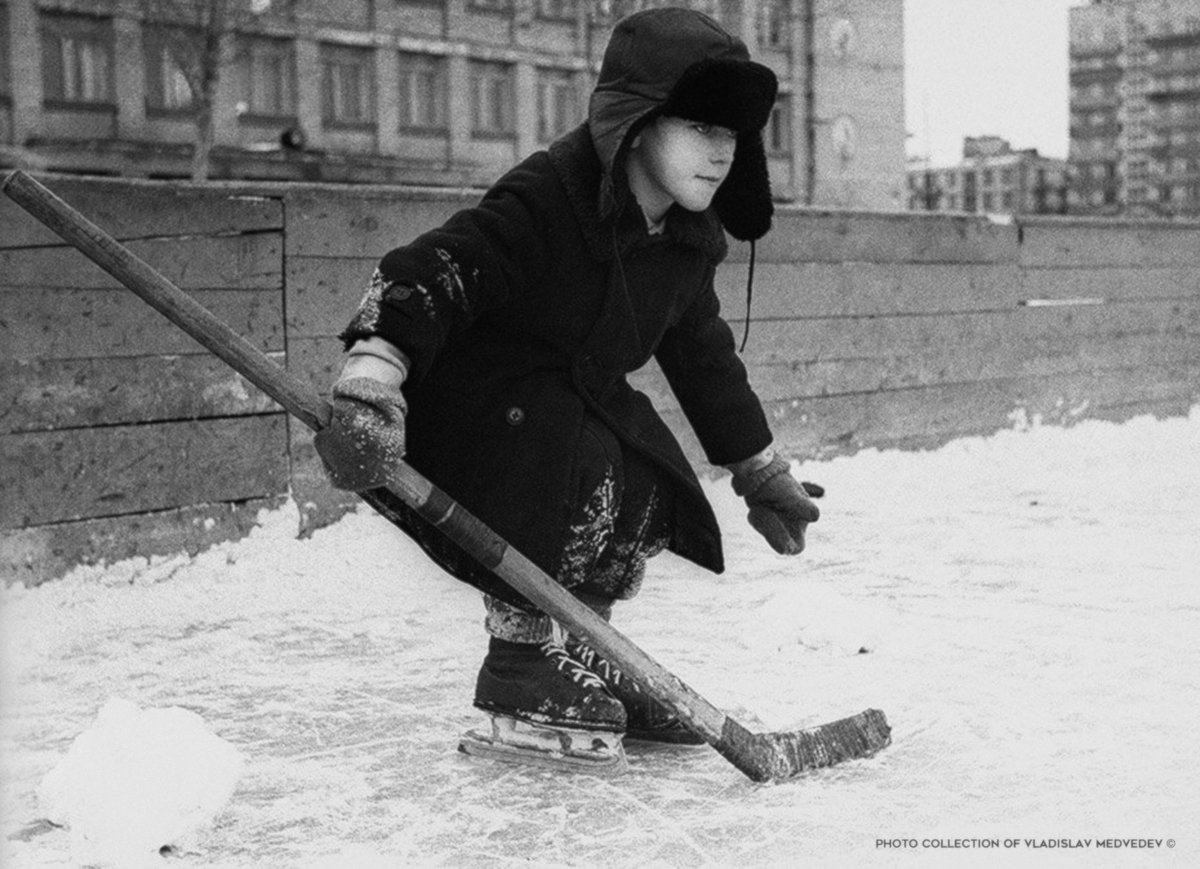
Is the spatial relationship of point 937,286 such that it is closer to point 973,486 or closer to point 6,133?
point 973,486

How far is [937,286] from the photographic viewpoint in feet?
24.1

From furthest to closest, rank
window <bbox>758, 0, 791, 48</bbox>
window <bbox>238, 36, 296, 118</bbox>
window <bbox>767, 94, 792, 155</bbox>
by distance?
window <bbox>767, 94, 792, 155</bbox>
window <bbox>758, 0, 791, 48</bbox>
window <bbox>238, 36, 296, 118</bbox>

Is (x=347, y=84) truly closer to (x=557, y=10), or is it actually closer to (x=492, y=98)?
(x=492, y=98)

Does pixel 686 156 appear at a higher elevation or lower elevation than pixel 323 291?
higher

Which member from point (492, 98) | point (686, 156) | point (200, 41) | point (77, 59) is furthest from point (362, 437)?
point (492, 98)

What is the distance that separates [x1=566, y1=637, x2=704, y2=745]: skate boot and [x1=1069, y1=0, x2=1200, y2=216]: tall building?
2286 inches

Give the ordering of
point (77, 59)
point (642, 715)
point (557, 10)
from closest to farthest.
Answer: point (642, 715) < point (77, 59) < point (557, 10)

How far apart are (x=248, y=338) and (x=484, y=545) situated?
2.45 m

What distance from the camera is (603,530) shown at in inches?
113

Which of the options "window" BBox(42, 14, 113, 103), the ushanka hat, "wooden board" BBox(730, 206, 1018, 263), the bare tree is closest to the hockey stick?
the ushanka hat

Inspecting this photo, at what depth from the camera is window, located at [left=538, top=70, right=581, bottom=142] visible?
29578 millimetres

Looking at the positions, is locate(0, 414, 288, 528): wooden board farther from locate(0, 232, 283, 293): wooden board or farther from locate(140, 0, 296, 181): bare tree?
locate(140, 0, 296, 181): bare tree

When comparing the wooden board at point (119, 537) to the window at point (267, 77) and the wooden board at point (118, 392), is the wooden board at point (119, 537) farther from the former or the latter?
the window at point (267, 77)

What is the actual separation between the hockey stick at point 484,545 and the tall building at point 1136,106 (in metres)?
58.2
